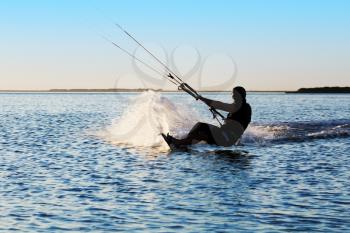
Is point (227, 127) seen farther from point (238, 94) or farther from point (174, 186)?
point (174, 186)

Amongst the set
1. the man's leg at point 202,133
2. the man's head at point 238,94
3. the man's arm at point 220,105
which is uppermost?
the man's head at point 238,94

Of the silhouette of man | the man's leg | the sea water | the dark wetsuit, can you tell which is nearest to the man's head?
the silhouette of man

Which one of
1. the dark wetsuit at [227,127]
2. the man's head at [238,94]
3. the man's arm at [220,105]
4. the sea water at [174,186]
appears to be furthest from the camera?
the dark wetsuit at [227,127]

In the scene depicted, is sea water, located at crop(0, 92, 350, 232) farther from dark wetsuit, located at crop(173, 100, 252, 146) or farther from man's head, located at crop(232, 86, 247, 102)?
man's head, located at crop(232, 86, 247, 102)

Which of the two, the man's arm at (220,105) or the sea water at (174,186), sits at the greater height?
the man's arm at (220,105)

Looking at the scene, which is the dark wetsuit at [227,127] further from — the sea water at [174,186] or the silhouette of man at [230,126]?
Result: the sea water at [174,186]

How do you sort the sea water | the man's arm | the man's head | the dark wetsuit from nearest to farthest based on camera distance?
the sea water → the man's arm → the man's head → the dark wetsuit

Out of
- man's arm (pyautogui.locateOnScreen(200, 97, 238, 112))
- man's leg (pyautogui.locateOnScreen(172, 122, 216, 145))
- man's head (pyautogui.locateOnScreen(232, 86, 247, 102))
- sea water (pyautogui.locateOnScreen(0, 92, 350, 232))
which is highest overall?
man's head (pyautogui.locateOnScreen(232, 86, 247, 102))

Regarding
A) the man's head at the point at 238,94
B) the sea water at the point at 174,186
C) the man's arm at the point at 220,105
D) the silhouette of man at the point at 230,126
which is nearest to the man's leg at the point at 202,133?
the silhouette of man at the point at 230,126

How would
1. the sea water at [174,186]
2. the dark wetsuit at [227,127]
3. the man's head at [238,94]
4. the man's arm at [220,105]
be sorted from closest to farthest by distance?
the sea water at [174,186]
the man's arm at [220,105]
the man's head at [238,94]
the dark wetsuit at [227,127]

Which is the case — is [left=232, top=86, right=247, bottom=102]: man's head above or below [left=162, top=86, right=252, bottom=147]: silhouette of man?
above

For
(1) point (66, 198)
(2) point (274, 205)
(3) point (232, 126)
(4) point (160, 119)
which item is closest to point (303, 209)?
(2) point (274, 205)

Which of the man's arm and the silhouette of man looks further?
the silhouette of man

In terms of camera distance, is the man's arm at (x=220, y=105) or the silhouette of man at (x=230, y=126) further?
the silhouette of man at (x=230, y=126)
